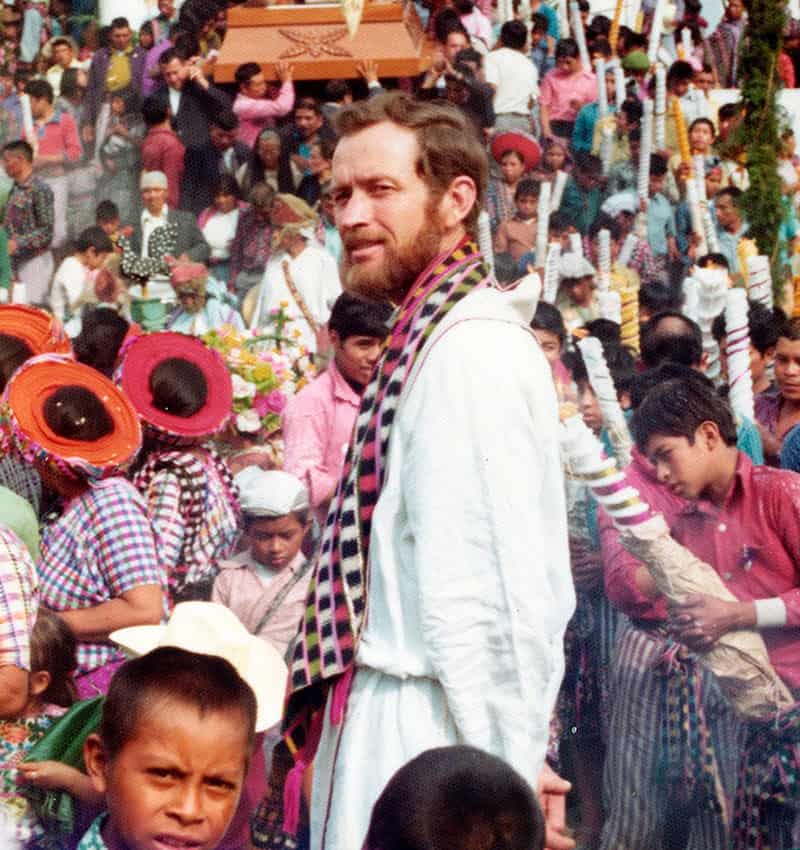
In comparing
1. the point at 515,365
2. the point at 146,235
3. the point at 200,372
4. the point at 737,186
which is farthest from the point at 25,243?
the point at 515,365

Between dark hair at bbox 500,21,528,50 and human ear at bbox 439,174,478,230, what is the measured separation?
12.8 m

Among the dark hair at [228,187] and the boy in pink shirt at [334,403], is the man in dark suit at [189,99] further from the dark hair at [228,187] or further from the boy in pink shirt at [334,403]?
the boy in pink shirt at [334,403]

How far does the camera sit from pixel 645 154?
1443cm

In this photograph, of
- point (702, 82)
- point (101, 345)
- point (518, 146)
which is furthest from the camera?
point (702, 82)

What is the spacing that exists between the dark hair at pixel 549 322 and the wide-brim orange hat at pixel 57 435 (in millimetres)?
2403

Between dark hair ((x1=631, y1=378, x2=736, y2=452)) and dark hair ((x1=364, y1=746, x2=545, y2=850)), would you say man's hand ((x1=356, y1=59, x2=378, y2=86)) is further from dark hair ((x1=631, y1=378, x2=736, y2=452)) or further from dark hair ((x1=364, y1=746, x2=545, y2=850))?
dark hair ((x1=364, y1=746, x2=545, y2=850))

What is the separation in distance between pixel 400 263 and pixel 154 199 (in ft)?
32.1

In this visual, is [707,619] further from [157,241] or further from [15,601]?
[157,241]

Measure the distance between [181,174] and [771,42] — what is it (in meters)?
4.86

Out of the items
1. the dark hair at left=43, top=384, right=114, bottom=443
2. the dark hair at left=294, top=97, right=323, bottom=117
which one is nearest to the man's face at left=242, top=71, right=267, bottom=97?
the dark hair at left=294, top=97, right=323, bottom=117

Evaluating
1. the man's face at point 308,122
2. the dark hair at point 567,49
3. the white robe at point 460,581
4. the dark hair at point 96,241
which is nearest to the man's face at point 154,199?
the dark hair at point 96,241

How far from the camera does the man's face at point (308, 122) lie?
45.7 feet

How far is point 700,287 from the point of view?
7.65 metres

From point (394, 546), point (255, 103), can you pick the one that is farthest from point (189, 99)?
point (394, 546)
